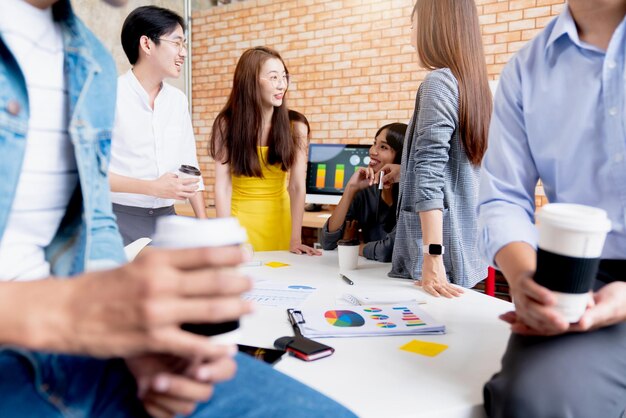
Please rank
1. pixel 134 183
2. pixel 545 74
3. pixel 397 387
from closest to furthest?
1. pixel 397 387
2. pixel 545 74
3. pixel 134 183

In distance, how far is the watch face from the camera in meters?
1.73

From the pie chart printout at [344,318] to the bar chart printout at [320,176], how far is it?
8.89ft

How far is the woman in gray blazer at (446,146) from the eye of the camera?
1.84 metres

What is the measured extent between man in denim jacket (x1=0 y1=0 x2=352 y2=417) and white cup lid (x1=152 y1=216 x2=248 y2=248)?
3 centimetres

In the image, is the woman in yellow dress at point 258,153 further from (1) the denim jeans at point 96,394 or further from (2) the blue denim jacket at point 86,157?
(1) the denim jeans at point 96,394

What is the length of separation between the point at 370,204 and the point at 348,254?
0.73 metres

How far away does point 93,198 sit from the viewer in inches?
32.9

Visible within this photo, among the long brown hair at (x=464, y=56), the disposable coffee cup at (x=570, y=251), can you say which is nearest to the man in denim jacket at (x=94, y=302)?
the disposable coffee cup at (x=570, y=251)

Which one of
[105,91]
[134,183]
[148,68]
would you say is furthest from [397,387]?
[148,68]

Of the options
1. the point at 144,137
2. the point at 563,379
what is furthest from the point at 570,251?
the point at 144,137

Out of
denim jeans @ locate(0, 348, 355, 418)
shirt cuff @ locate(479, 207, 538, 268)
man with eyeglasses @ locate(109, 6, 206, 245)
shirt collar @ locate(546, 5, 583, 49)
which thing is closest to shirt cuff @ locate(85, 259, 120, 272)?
denim jeans @ locate(0, 348, 355, 418)

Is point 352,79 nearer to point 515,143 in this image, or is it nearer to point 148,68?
point 148,68

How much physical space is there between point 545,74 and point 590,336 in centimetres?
62

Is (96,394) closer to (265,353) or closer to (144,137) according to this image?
(265,353)
